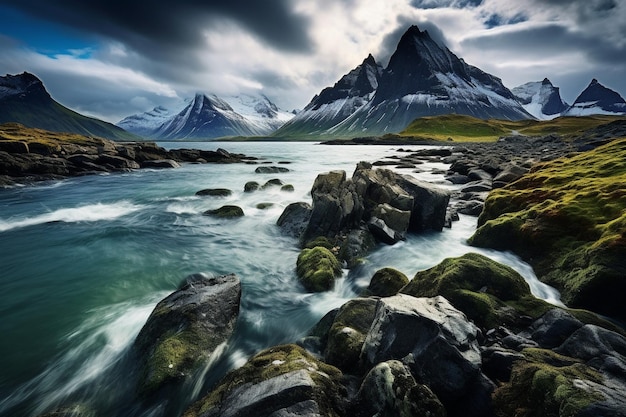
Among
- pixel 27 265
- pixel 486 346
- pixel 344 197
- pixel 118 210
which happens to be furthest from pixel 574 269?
pixel 118 210

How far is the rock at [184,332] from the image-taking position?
27.6 ft

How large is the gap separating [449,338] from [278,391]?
3.69 metres

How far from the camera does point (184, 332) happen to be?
9375mm

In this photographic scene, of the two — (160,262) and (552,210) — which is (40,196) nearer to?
(160,262)

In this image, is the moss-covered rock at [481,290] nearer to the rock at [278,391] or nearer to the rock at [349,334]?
the rock at [349,334]

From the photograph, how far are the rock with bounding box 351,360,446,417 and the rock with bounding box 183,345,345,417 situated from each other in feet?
1.80

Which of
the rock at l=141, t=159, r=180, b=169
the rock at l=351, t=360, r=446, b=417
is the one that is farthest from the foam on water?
the rock at l=141, t=159, r=180, b=169

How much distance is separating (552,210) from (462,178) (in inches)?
1024

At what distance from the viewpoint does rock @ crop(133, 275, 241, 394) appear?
841 cm

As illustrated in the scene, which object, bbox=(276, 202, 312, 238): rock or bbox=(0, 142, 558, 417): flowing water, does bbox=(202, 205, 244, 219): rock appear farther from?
bbox=(276, 202, 312, 238): rock

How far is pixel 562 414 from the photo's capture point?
4879 mm

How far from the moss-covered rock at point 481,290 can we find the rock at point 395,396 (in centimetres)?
398

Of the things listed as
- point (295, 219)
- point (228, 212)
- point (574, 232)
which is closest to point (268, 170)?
point (228, 212)

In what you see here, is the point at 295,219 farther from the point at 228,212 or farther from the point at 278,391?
the point at 278,391
